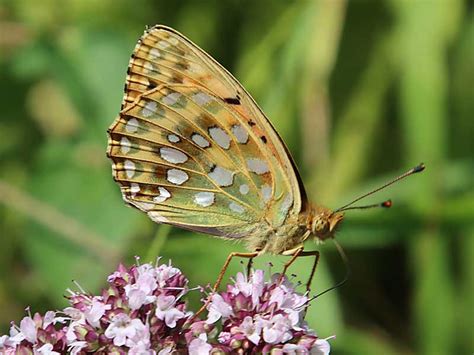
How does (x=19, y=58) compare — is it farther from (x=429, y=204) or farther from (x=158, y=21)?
(x=429, y=204)

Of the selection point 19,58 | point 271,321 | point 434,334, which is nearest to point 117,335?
point 271,321

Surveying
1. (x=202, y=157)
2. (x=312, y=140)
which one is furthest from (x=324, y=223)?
(x=312, y=140)

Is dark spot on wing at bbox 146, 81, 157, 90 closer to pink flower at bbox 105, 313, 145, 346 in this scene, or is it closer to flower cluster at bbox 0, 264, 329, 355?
flower cluster at bbox 0, 264, 329, 355

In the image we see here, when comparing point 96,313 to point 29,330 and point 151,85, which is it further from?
point 151,85

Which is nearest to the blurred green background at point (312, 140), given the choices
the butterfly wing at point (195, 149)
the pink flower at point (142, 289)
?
the butterfly wing at point (195, 149)

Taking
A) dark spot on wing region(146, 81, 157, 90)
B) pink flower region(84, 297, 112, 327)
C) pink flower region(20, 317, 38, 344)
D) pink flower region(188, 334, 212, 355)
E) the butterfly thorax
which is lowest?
pink flower region(188, 334, 212, 355)

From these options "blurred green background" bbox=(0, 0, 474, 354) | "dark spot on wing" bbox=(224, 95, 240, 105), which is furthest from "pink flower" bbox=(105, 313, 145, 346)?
"blurred green background" bbox=(0, 0, 474, 354)
